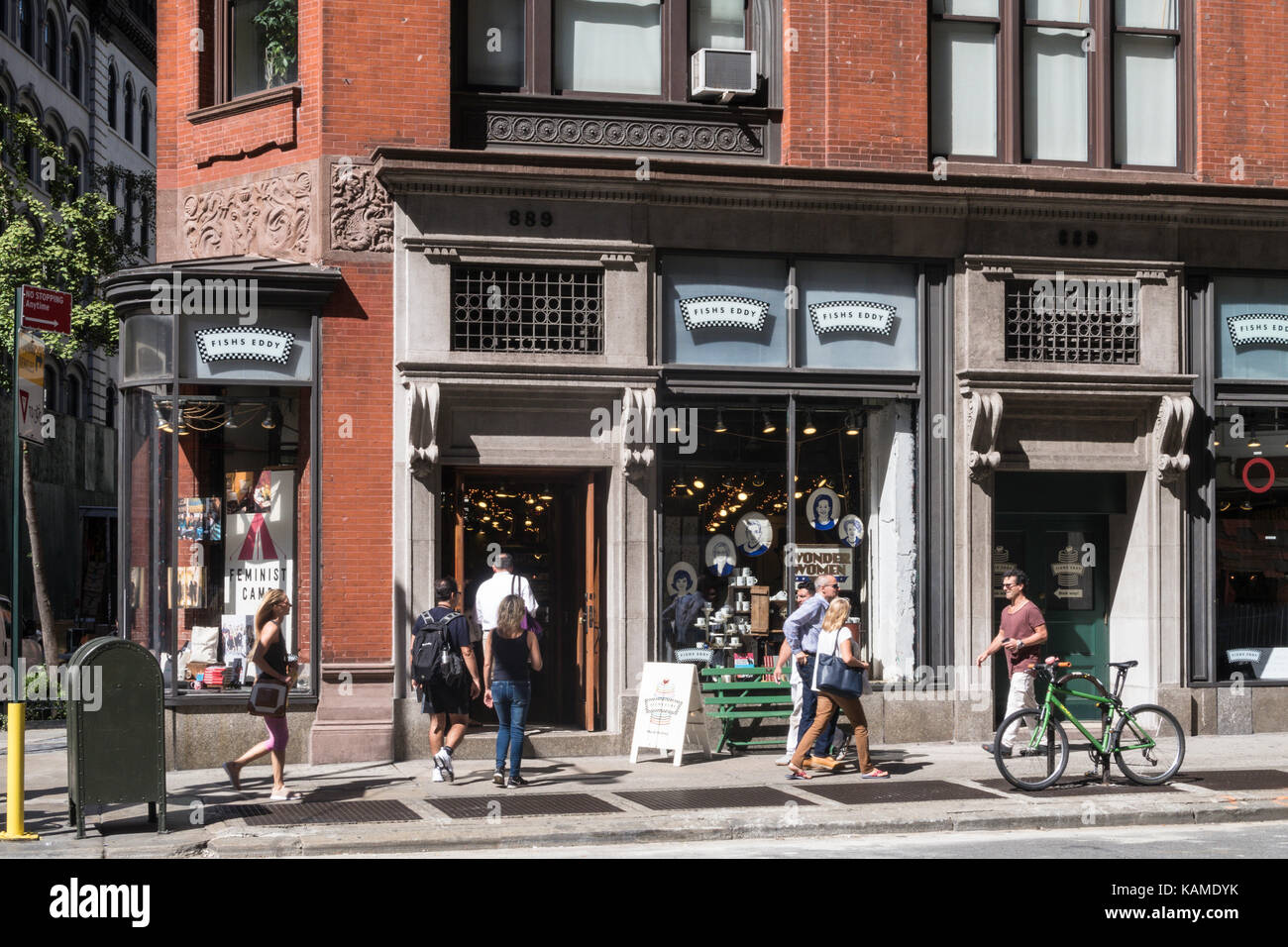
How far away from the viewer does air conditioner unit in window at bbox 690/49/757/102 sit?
16.2 m

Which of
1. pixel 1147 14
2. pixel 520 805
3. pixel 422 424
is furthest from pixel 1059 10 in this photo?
pixel 520 805

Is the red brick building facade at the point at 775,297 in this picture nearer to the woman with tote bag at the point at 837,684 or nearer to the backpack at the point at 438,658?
the backpack at the point at 438,658

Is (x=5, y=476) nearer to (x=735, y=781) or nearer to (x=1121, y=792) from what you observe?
(x=735, y=781)

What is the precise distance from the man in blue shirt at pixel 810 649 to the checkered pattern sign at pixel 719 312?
3.14 m

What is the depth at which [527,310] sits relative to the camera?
16.0 metres

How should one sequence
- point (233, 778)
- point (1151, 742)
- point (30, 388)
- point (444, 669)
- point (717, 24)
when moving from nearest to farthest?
point (30, 388), point (233, 778), point (1151, 742), point (444, 669), point (717, 24)

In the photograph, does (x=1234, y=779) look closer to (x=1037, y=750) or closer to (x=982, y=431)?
(x=1037, y=750)

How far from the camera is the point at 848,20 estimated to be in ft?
54.5

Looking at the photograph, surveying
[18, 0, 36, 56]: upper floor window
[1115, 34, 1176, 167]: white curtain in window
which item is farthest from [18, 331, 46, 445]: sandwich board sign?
[18, 0, 36, 56]: upper floor window

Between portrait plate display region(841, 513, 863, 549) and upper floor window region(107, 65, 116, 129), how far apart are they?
116 feet

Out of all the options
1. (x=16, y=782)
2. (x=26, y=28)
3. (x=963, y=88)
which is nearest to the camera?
(x=16, y=782)

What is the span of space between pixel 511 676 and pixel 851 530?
506 cm

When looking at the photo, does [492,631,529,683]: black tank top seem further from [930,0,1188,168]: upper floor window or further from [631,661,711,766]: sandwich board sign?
[930,0,1188,168]: upper floor window

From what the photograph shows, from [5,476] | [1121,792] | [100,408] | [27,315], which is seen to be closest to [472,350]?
[27,315]
